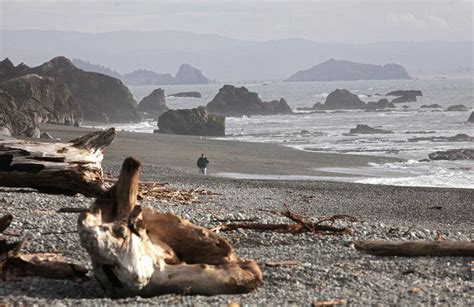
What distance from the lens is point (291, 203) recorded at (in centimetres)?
2312

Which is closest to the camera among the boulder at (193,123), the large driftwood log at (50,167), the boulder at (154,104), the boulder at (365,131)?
the large driftwood log at (50,167)

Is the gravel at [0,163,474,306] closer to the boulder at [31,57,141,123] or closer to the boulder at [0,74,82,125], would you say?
the boulder at [0,74,82,125]

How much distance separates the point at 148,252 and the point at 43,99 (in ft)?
180

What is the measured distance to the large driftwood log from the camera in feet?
49.2

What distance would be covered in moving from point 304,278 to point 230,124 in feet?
237

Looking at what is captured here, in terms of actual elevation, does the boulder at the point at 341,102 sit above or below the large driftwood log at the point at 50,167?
below

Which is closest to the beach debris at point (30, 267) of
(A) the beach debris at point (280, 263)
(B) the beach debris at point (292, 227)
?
(A) the beach debris at point (280, 263)

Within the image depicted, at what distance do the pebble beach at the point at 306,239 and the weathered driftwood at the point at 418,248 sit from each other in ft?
0.37

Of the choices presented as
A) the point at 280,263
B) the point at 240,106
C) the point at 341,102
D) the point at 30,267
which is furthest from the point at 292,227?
the point at 341,102

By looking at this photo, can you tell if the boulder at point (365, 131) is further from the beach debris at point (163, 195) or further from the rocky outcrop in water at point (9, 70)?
the beach debris at point (163, 195)

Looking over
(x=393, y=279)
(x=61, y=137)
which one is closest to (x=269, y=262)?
(x=393, y=279)

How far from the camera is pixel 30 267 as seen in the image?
9.59m

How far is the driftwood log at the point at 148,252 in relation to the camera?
8320mm

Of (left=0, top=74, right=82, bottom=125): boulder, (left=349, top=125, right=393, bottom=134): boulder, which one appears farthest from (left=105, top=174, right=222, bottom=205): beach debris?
(left=349, top=125, right=393, bottom=134): boulder
